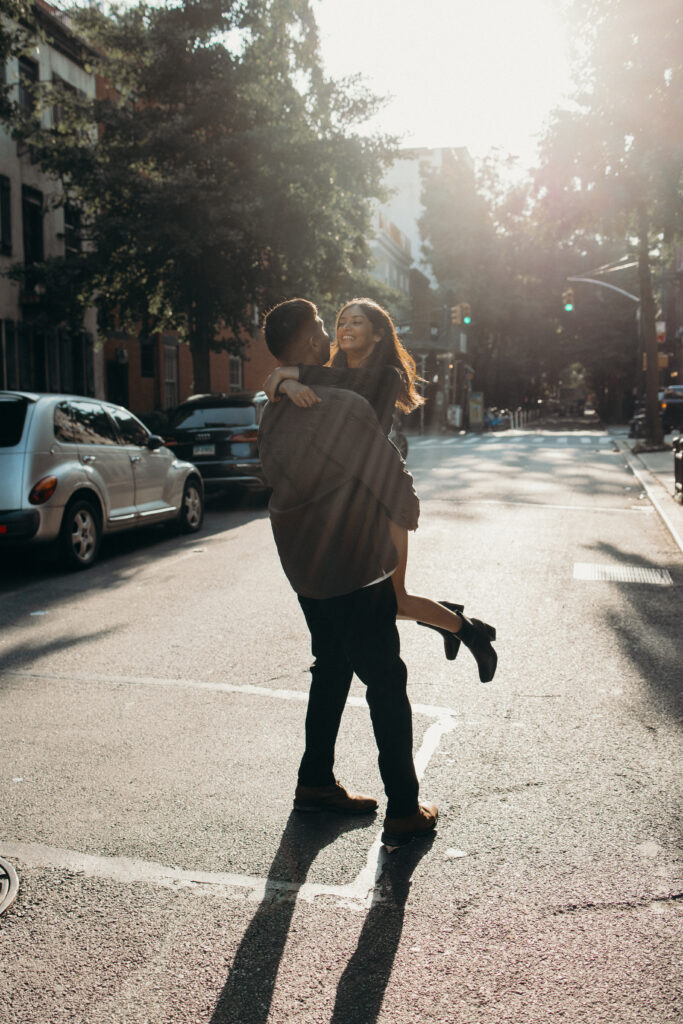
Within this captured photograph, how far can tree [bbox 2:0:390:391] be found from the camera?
21875mm

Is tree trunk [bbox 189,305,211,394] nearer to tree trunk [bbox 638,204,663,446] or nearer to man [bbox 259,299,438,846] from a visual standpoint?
tree trunk [bbox 638,204,663,446]

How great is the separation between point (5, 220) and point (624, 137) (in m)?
13.9

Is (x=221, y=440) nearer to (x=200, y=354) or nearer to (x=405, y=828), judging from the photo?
(x=200, y=354)

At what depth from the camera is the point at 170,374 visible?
33.4 meters

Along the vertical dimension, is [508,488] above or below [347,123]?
below

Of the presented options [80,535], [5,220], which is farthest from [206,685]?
[5,220]

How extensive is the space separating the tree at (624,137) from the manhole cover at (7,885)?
1219 cm

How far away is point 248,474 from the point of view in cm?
1505

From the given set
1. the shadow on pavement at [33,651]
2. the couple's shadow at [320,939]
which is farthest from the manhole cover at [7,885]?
the shadow on pavement at [33,651]

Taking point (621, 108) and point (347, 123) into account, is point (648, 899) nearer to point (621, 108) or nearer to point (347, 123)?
point (621, 108)

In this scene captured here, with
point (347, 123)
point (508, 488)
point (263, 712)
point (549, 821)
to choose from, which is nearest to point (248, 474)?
point (508, 488)

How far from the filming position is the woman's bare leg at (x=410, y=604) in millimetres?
3552

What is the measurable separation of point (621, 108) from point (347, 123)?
12.5m

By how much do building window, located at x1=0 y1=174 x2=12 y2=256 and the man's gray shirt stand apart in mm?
22357
